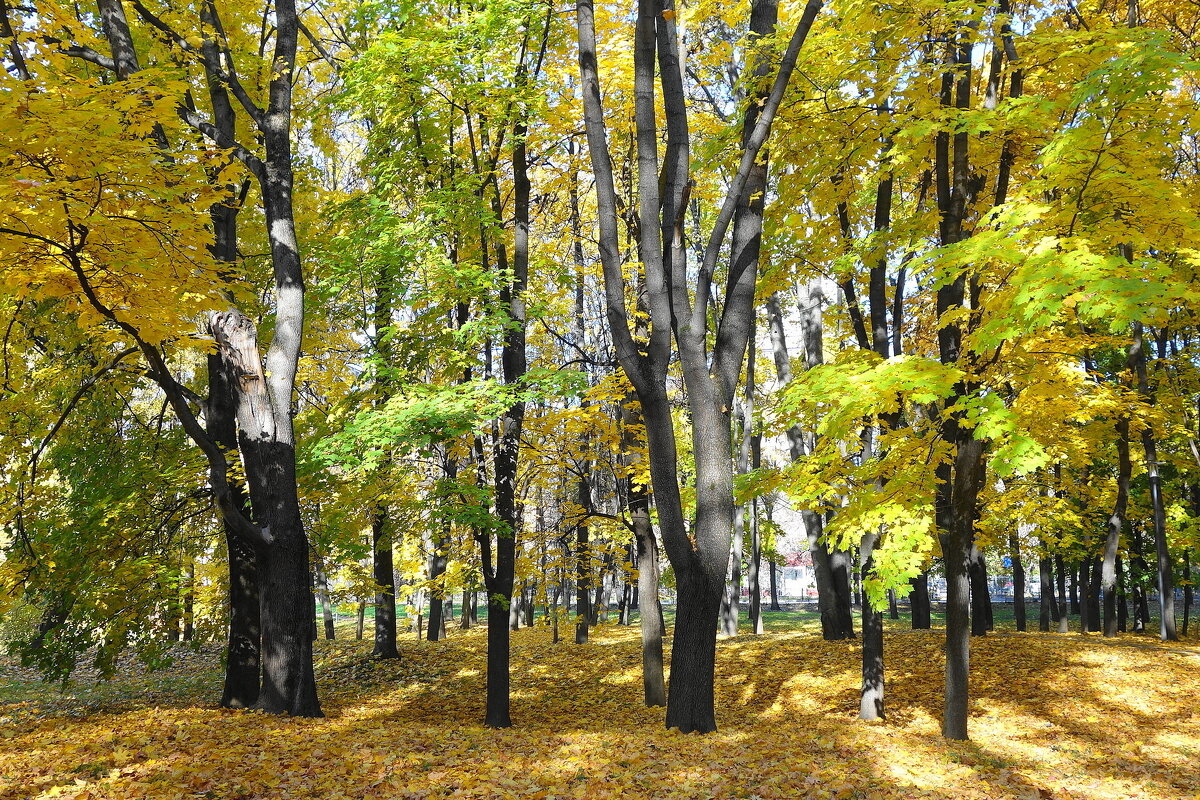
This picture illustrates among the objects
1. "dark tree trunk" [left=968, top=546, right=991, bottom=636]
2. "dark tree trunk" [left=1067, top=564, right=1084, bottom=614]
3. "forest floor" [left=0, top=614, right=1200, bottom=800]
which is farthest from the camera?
"dark tree trunk" [left=1067, top=564, right=1084, bottom=614]

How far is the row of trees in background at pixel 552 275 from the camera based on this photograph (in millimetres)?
5219

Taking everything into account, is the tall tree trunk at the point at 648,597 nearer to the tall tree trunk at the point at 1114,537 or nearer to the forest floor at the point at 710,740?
the forest floor at the point at 710,740

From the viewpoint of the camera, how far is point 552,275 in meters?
10.7

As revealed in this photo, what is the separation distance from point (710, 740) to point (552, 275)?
271 inches

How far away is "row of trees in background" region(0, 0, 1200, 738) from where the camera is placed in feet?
17.1

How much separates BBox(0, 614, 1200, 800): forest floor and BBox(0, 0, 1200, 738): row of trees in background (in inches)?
37.8

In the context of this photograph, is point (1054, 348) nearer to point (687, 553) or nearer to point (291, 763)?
point (687, 553)

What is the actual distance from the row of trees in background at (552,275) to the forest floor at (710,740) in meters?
0.96

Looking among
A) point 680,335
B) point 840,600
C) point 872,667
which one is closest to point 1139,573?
point 840,600

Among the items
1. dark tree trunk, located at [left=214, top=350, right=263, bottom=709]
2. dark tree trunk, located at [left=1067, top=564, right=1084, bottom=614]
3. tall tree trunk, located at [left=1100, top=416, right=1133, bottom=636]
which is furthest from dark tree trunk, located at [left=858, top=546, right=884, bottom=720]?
dark tree trunk, located at [left=1067, top=564, right=1084, bottom=614]

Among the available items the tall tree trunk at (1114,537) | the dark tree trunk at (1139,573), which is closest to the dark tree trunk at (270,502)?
the tall tree trunk at (1114,537)

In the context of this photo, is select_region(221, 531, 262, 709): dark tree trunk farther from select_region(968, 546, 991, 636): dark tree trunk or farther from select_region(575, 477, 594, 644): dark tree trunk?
select_region(968, 546, 991, 636): dark tree trunk

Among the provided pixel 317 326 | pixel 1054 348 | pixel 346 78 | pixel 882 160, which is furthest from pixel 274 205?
pixel 1054 348

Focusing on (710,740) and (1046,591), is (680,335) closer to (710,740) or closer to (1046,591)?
(710,740)
